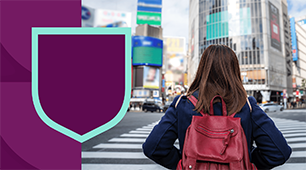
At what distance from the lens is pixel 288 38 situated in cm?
5659

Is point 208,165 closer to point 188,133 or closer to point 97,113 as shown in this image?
point 188,133

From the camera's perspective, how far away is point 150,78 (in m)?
61.2

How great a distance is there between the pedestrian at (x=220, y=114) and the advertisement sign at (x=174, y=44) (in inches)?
4441

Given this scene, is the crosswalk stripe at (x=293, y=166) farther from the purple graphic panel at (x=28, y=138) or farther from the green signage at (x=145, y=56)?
the green signage at (x=145, y=56)

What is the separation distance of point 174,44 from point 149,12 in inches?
1876

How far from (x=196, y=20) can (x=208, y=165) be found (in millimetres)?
59956

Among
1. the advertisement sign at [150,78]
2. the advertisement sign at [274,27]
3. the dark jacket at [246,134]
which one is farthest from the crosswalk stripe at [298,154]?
the advertisement sign at [150,78]

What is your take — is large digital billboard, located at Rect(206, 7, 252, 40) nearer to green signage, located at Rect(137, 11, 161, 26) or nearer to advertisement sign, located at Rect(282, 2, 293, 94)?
advertisement sign, located at Rect(282, 2, 293, 94)

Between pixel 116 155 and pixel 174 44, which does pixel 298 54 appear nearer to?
pixel 174 44

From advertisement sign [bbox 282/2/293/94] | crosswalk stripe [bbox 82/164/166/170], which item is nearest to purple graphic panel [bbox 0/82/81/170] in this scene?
crosswalk stripe [bbox 82/164/166/170]

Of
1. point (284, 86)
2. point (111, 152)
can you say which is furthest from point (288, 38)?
point (111, 152)

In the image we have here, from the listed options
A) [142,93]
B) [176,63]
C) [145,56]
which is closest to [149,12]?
[145,56]

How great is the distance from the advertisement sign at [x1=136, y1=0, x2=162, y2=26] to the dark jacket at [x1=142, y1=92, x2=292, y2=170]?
6929 cm

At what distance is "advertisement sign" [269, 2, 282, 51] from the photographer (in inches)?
1918
